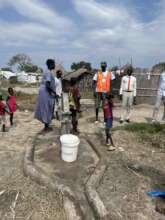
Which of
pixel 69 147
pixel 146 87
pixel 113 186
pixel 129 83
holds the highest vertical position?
pixel 129 83

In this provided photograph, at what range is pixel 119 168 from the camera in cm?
413

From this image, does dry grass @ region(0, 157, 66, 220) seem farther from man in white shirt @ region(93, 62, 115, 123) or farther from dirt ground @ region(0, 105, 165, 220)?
man in white shirt @ region(93, 62, 115, 123)

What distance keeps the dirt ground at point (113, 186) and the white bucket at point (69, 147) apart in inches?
26.8

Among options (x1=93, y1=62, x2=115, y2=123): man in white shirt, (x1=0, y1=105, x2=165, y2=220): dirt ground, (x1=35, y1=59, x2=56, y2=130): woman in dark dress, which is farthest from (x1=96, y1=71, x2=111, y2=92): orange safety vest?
(x1=0, y1=105, x2=165, y2=220): dirt ground

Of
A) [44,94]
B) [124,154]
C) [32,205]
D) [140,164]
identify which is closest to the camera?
[32,205]

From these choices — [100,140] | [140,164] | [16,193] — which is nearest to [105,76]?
[100,140]

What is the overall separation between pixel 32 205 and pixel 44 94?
3020 millimetres

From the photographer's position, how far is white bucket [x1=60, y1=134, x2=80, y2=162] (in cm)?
404

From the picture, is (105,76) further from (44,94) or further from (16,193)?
(16,193)

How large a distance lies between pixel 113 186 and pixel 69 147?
1.01m

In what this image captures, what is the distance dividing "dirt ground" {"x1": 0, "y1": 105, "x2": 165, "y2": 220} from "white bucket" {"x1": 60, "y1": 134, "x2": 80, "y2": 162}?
68 cm

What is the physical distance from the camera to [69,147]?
4.05 metres

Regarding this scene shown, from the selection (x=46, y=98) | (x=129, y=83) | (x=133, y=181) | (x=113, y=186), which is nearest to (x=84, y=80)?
(x=129, y=83)

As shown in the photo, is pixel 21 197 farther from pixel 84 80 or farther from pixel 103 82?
pixel 84 80
